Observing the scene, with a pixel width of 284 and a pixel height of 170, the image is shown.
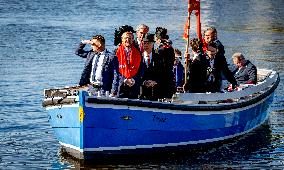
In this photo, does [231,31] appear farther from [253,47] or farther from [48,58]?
[48,58]

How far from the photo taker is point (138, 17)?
60.1 meters

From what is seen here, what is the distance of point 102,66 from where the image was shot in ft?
47.5

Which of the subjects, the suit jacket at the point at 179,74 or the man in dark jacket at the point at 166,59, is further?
the suit jacket at the point at 179,74

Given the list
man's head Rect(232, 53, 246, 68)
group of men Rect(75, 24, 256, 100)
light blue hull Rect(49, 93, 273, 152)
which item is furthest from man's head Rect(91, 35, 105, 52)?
man's head Rect(232, 53, 246, 68)

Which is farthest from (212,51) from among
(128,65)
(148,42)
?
(128,65)

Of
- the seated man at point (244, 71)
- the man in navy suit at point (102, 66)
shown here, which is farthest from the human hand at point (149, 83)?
the seated man at point (244, 71)

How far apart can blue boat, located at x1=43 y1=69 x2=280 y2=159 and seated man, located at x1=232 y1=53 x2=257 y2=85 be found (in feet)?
6.84

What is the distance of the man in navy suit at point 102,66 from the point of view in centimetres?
1442

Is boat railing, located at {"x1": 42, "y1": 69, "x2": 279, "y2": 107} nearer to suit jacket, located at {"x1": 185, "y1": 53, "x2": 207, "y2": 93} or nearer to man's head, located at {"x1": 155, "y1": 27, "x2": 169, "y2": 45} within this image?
suit jacket, located at {"x1": 185, "y1": 53, "x2": 207, "y2": 93}

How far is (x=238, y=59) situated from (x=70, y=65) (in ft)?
41.3

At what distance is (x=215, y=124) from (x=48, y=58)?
17.0 metres

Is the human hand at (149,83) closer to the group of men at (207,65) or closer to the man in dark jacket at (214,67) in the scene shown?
the group of men at (207,65)

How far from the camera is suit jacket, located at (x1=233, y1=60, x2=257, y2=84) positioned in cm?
1812

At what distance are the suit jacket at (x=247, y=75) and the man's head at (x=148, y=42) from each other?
162 inches
